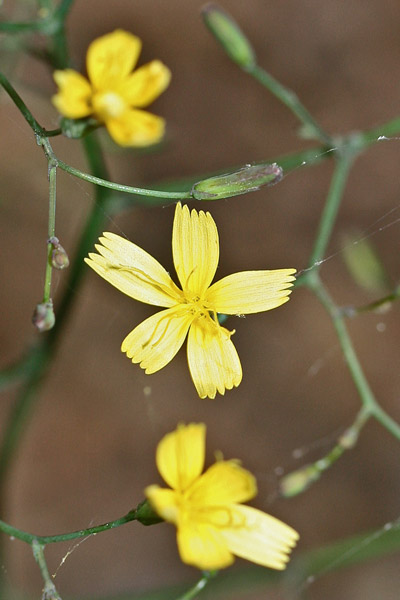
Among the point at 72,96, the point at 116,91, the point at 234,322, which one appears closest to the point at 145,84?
the point at 116,91

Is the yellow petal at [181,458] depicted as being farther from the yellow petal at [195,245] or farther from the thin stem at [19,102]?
the thin stem at [19,102]

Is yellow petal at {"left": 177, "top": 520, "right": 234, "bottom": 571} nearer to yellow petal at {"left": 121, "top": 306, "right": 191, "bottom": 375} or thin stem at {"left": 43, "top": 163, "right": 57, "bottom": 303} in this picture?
yellow petal at {"left": 121, "top": 306, "right": 191, "bottom": 375}

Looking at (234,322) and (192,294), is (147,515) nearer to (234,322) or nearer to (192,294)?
(192,294)

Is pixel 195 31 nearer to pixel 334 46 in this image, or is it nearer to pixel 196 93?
pixel 196 93

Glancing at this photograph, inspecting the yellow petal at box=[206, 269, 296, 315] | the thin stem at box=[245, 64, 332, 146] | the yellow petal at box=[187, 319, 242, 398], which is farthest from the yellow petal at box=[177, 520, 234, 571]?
the thin stem at box=[245, 64, 332, 146]

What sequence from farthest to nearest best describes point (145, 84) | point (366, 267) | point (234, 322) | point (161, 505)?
point (234, 322) < point (366, 267) < point (145, 84) < point (161, 505)

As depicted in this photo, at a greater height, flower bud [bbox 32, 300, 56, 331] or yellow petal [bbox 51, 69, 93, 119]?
yellow petal [bbox 51, 69, 93, 119]
